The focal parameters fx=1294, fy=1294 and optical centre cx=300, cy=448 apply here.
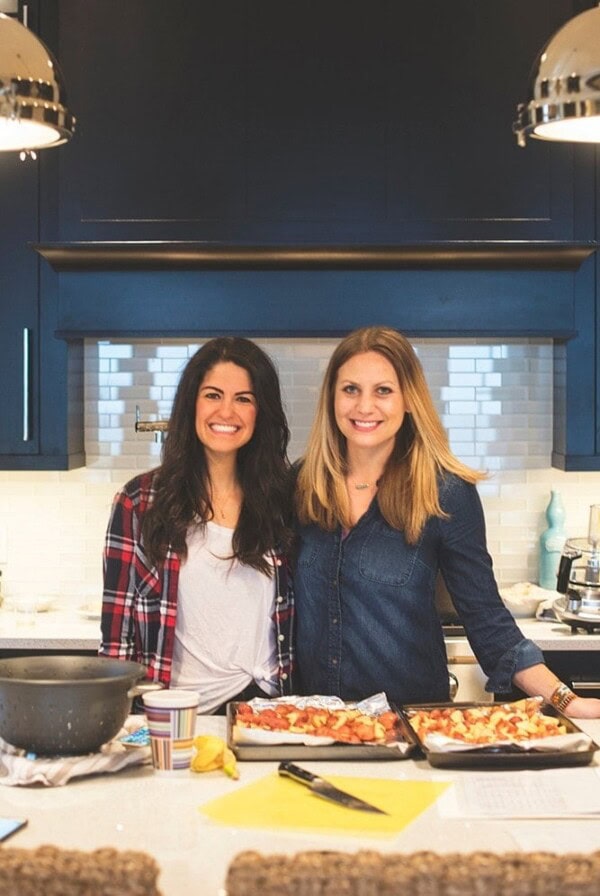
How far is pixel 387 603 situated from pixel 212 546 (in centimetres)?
41

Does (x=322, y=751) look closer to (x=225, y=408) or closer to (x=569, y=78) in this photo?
(x=225, y=408)

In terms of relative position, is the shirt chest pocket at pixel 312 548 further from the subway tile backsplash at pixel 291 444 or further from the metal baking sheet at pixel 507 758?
the subway tile backsplash at pixel 291 444

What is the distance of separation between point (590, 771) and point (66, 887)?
3.71 ft

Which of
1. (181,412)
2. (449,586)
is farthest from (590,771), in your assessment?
(181,412)

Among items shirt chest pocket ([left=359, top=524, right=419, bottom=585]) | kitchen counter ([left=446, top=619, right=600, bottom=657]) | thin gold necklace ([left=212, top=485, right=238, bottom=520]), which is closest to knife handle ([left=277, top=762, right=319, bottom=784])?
shirt chest pocket ([left=359, top=524, right=419, bottom=585])

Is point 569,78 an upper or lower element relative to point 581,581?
upper

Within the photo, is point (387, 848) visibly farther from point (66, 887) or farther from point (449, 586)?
point (449, 586)

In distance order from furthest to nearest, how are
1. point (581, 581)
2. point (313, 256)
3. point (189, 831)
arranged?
point (581, 581)
point (313, 256)
point (189, 831)

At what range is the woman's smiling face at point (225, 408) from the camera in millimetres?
2986

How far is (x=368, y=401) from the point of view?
2.92 meters

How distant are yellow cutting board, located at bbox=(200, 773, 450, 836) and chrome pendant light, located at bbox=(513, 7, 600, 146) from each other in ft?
3.98

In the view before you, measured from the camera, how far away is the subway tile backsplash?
460cm

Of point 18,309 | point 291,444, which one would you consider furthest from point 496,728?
point 18,309

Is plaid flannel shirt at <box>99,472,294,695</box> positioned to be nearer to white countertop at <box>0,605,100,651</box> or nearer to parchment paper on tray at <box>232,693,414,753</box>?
parchment paper on tray at <box>232,693,414,753</box>
